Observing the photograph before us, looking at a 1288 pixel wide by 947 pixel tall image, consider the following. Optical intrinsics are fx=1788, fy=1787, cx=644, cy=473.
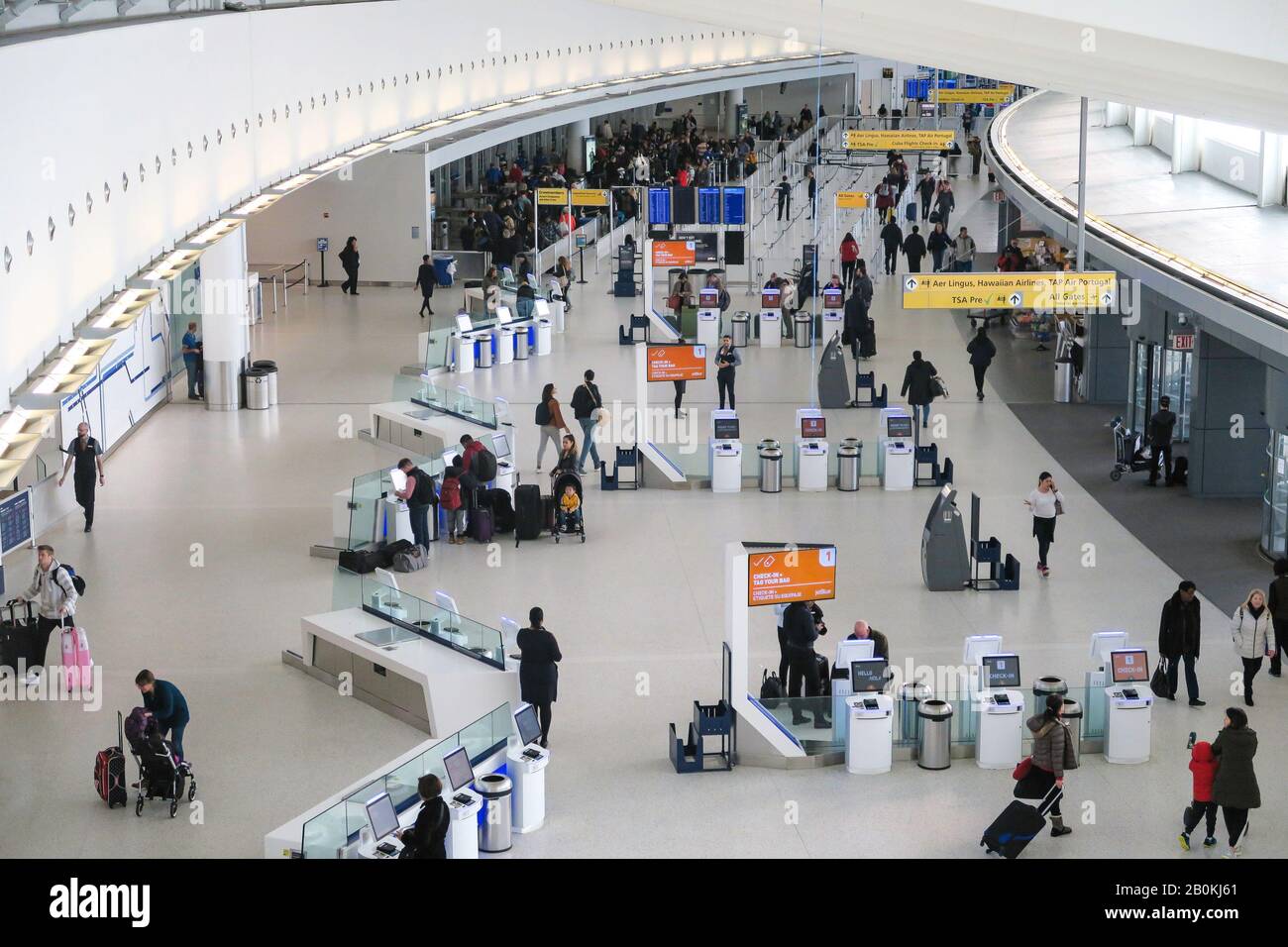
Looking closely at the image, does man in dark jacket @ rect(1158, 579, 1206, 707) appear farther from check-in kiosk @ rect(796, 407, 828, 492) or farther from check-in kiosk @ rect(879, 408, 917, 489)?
check-in kiosk @ rect(796, 407, 828, 492)

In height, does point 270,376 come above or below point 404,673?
above

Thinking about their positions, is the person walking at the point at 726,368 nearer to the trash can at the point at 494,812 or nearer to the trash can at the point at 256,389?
the trash can at the point at 256,389

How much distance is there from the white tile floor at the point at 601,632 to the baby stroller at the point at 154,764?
162 millimetres

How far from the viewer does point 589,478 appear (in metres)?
21.3

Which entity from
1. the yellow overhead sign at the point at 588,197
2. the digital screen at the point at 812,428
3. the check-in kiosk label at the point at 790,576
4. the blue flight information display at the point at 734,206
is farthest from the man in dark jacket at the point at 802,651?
the blue flight information display at the point at 734,206

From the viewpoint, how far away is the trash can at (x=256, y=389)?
24594 mm

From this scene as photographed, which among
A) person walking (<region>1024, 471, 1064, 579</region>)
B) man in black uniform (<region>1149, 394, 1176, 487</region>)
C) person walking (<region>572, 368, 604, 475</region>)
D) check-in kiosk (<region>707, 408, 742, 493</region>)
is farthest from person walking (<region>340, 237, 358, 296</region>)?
person walking (<region>1024, 471, 1064, 579</region>)

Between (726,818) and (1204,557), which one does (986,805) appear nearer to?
(726,818)

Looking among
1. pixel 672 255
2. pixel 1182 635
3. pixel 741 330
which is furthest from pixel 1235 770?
pixel 741 330

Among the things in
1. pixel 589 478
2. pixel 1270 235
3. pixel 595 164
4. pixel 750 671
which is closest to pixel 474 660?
pixel 750 671

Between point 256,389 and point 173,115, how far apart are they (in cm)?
832

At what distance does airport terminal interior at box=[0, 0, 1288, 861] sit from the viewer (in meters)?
11.8

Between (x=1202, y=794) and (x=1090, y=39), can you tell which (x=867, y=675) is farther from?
(x=1090, y=39)

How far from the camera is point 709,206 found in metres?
35.7
